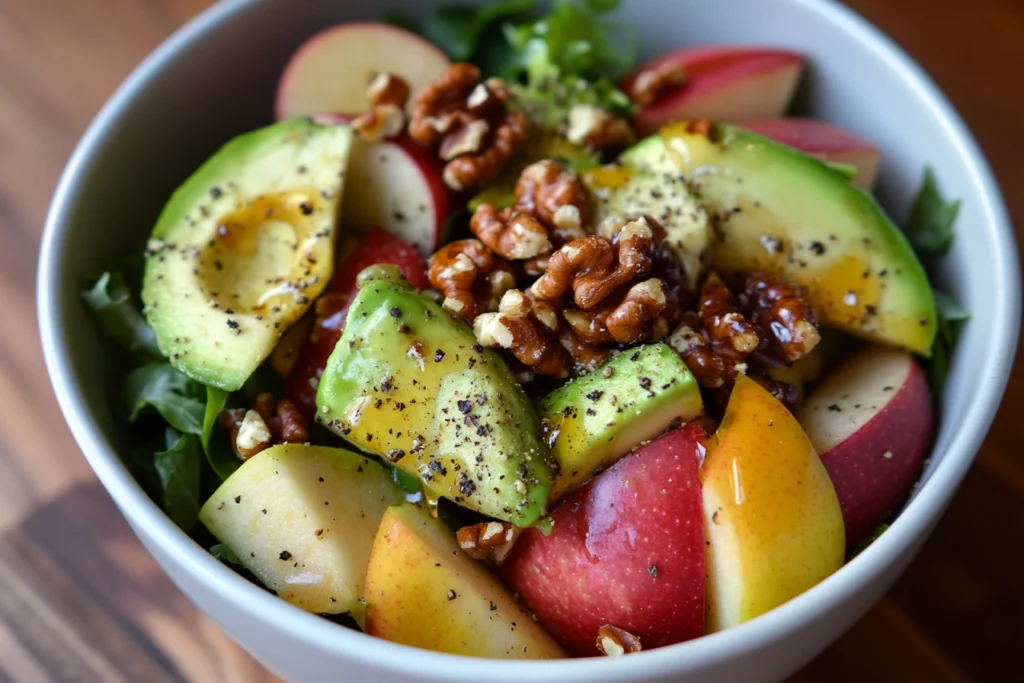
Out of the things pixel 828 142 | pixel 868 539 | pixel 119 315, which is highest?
pixel 828 142

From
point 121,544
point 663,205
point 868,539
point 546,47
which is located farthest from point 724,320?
point 121,544

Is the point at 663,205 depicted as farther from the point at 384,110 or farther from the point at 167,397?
the point at 167,397

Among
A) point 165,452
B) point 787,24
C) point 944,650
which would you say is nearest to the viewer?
point 165,452

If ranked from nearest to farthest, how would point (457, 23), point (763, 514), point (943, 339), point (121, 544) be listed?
point (763, 514)
point (943, 339)
point (121, 544)
point (457, 23)

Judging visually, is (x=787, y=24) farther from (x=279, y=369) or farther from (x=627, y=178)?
(x=279, y=369)

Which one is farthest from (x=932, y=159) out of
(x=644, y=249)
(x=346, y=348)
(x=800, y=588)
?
(x=346, y=348)
